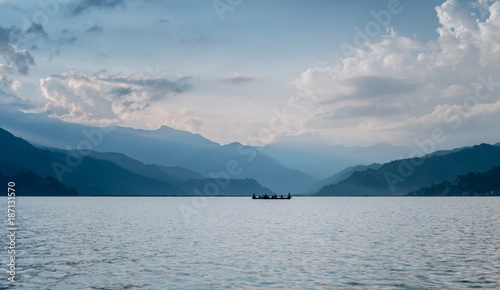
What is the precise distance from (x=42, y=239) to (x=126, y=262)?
31332mm

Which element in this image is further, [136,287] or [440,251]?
[440,251]

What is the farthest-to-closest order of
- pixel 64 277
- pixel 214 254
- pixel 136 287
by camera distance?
pixel 214 254
pixel 64 277
pixel 136 287

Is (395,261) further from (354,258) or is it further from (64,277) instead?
(64,277)

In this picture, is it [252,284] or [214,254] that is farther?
[214,254]

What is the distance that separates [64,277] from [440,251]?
4462cm

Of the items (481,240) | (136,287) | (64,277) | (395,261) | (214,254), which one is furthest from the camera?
(481,240)

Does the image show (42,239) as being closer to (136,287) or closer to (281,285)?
(136,287)

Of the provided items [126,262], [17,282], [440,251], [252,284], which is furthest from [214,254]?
[440,251]

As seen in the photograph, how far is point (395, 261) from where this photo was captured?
50.2m

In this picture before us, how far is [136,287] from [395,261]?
2867cm

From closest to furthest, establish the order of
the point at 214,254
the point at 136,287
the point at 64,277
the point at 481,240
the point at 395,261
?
1. the point at 136,287
2. the point at 64,277
3. the point at 395,261
4. the point at 214,254
5. the point at 481,240

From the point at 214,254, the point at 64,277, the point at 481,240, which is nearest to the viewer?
the point at 64,277

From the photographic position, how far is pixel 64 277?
4184 centimetres

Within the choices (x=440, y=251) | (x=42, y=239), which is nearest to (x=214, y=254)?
(x=440, y=251)
